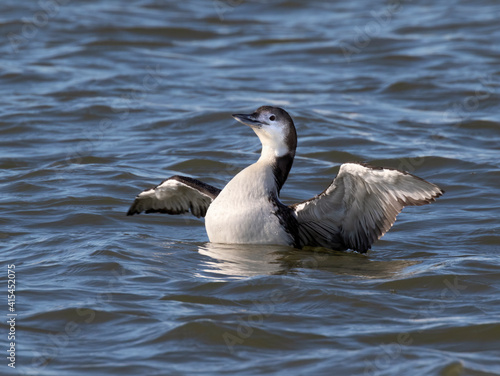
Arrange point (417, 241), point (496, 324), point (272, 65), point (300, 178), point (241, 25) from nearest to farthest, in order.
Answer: point (496, 324), point (417, 241), point (300, 178), point (272, 65), point (241, 25)

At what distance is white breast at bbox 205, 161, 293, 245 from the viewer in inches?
303

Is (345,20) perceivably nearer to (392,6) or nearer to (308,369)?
(392,6)

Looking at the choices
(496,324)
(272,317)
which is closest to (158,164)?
(272,317)

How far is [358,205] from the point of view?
7879mm

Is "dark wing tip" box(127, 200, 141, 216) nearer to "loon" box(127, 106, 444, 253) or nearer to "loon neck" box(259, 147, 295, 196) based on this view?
"loon" box(127, 106, 444, 253)

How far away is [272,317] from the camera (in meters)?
6.36

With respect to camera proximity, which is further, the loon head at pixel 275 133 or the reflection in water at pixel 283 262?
the loon head at pixel 275 133

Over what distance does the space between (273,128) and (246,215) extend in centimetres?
88

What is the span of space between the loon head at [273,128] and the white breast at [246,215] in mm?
382

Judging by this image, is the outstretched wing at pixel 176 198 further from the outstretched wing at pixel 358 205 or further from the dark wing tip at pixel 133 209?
the outstretched wing at pixel 358 205

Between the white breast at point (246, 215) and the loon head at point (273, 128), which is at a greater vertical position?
the loon head at point (273, 128)

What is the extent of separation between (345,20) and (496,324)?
13.3 metres

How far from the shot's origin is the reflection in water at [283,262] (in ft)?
24.3

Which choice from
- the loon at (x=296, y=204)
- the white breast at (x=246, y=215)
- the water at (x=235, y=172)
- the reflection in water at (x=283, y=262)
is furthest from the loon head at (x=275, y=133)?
the water at (x=235, y=172)
